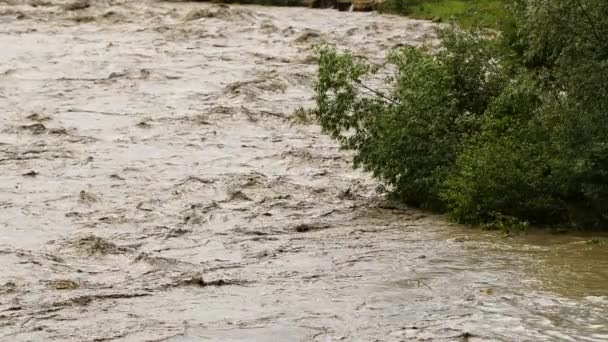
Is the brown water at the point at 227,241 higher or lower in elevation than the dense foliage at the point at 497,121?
lower

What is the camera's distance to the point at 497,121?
14.7 metres

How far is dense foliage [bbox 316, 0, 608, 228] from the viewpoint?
13.9 meters

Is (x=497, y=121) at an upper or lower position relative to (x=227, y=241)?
upper

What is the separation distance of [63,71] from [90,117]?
6.00 m

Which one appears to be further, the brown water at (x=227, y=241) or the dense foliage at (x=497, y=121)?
the dense foliage at (x=497, y=121)

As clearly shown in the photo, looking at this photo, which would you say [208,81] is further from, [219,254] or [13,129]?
[219,254]

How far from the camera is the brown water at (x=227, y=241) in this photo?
10172 mm

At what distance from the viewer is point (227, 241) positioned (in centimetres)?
1359

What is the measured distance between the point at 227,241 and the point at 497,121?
3.77 meters

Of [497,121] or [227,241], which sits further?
[497,121]

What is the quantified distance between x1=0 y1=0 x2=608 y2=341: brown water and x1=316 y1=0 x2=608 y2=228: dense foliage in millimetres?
498

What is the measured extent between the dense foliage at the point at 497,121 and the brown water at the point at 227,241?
498mm

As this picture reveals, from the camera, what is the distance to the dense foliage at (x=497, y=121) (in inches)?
547

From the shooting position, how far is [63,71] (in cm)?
2745
